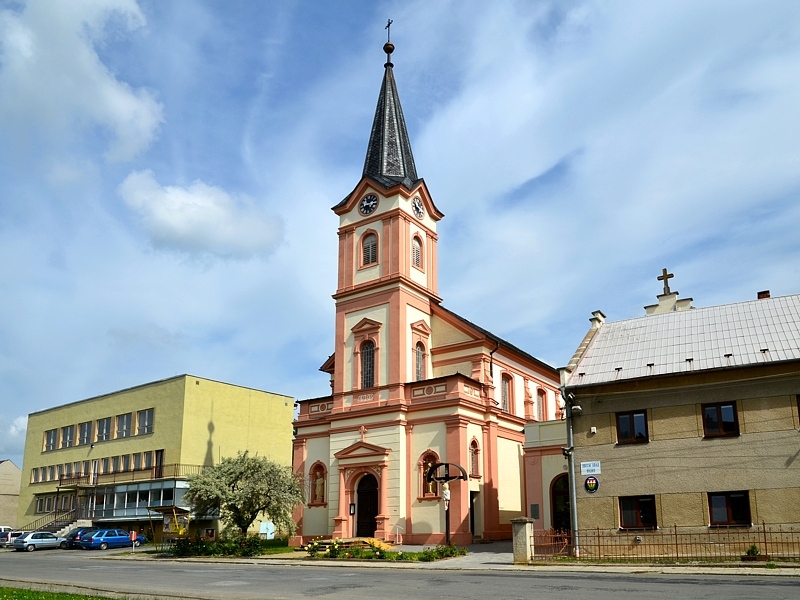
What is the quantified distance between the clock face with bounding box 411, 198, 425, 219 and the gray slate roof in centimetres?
1428

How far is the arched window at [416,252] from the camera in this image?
1636 inches

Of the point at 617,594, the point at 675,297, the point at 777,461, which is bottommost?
the point at 617,594

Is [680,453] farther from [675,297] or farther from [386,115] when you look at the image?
[386,115]

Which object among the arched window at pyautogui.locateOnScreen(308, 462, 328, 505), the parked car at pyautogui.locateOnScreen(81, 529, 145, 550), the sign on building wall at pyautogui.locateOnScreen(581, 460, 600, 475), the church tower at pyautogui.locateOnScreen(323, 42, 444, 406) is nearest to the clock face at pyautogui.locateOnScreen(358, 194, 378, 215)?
the church tower at pyautogui.locateOnScreen(323, 42, 444, 406)

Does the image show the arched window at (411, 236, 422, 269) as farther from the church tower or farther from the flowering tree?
the flowering tree

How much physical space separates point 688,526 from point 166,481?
37029 millimetres

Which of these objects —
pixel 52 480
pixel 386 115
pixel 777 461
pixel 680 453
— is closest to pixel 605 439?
pixel 680 453

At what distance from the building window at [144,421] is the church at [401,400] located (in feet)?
61.0

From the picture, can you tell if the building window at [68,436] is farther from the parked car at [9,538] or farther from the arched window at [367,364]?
the arched window at [367,364]

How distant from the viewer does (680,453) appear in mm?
25453

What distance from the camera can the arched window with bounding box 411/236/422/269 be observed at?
41562mm

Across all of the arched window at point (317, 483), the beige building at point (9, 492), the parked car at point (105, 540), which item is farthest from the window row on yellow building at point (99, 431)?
the arched window at point (317, 483)

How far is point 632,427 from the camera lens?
1046 inches

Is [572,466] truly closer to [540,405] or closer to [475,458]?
[475,458]
